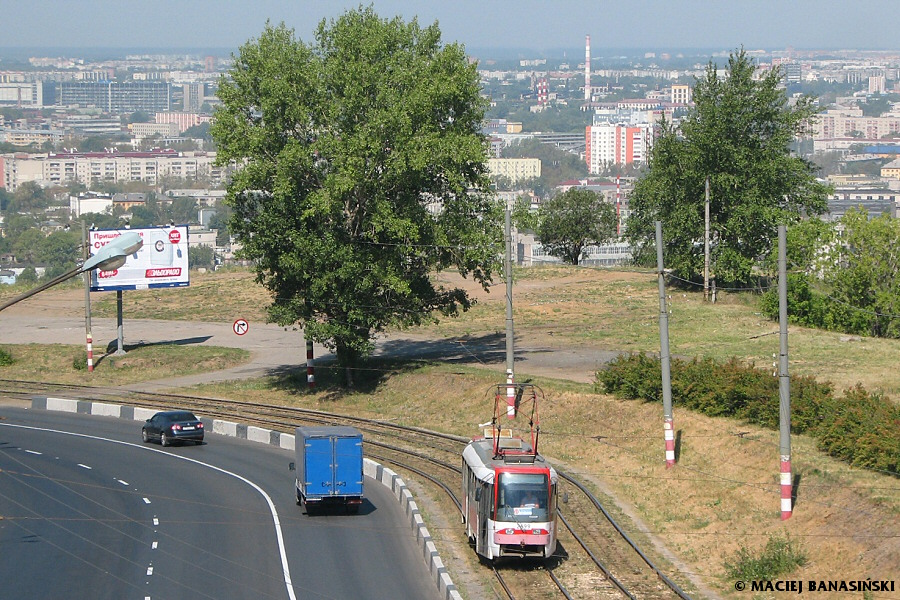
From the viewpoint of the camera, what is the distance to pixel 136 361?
57562 millimetres

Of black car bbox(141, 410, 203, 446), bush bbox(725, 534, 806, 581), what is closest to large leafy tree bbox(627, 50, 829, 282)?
→ black car bbox(141, 410, 203, 446)

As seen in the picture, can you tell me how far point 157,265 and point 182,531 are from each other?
32058 millimetres

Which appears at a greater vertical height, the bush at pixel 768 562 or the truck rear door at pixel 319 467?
the truck rear door at pixel 319 467

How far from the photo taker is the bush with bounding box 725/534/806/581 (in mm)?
24281

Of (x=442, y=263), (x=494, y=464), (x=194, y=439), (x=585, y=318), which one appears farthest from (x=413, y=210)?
(x=494, y=464)

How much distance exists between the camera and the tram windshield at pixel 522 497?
80.6 ft

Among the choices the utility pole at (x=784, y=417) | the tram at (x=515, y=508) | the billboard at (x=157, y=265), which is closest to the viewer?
the tram at (x=515, y=508)

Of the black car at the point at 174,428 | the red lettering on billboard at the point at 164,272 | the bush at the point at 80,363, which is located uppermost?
the red lettering on billboard at the point at 164,272

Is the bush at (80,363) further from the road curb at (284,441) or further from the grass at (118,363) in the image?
the road curb at (284,441)

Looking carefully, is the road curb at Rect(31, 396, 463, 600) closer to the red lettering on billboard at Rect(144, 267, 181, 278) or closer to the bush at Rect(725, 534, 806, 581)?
the bush at Rect(725, 534, 806, 581)

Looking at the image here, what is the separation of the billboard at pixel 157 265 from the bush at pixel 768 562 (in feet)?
128

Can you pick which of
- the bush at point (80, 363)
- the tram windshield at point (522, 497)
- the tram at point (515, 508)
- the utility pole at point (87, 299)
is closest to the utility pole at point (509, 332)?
the tram at point (515, 508)

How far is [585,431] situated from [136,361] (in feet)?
91.8

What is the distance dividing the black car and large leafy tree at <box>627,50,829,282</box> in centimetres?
3438
